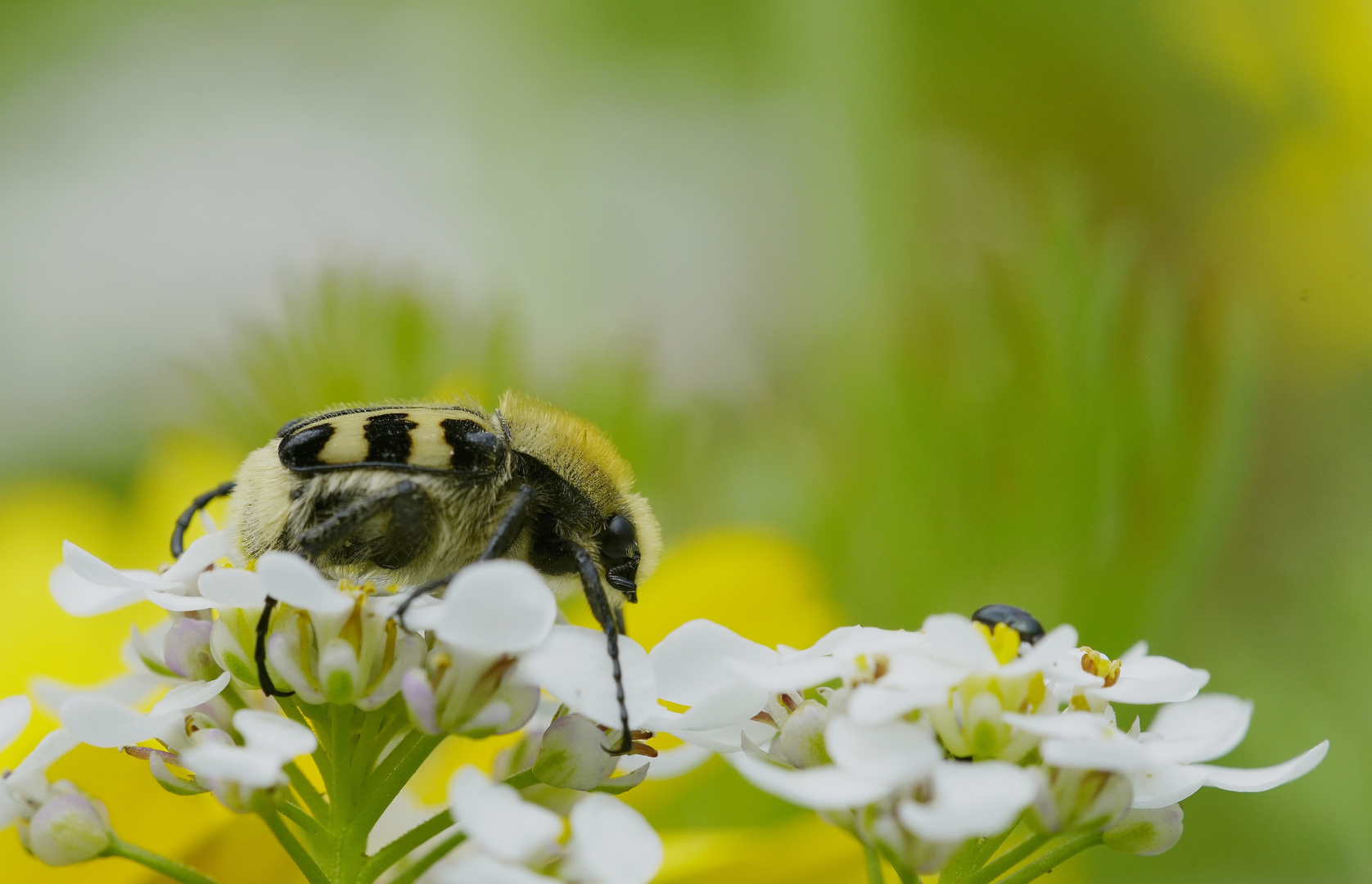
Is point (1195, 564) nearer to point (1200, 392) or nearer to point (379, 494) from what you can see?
point (1200, 392)

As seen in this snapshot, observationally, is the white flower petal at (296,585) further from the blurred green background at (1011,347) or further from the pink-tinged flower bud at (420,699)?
the blurred green background at (1011,347)

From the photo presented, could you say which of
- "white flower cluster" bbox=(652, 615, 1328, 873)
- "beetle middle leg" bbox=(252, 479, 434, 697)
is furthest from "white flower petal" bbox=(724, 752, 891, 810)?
"beetle middle leg" bbox=(252, 479, 434, 697)

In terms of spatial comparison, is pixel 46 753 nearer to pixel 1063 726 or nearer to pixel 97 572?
pixel 97 572

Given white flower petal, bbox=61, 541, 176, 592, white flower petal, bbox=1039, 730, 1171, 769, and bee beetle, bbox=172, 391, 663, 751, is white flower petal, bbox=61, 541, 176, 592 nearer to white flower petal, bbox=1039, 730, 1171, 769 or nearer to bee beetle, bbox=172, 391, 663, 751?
bee beetle, bbox=172, 391, 663, 751

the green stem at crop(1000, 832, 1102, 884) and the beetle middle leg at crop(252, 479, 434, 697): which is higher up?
the beetle middle leg at crop(252, 479, 434, 697)

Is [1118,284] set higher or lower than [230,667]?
higher

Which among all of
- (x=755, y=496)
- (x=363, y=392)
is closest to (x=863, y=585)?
(x=755, y=496)
